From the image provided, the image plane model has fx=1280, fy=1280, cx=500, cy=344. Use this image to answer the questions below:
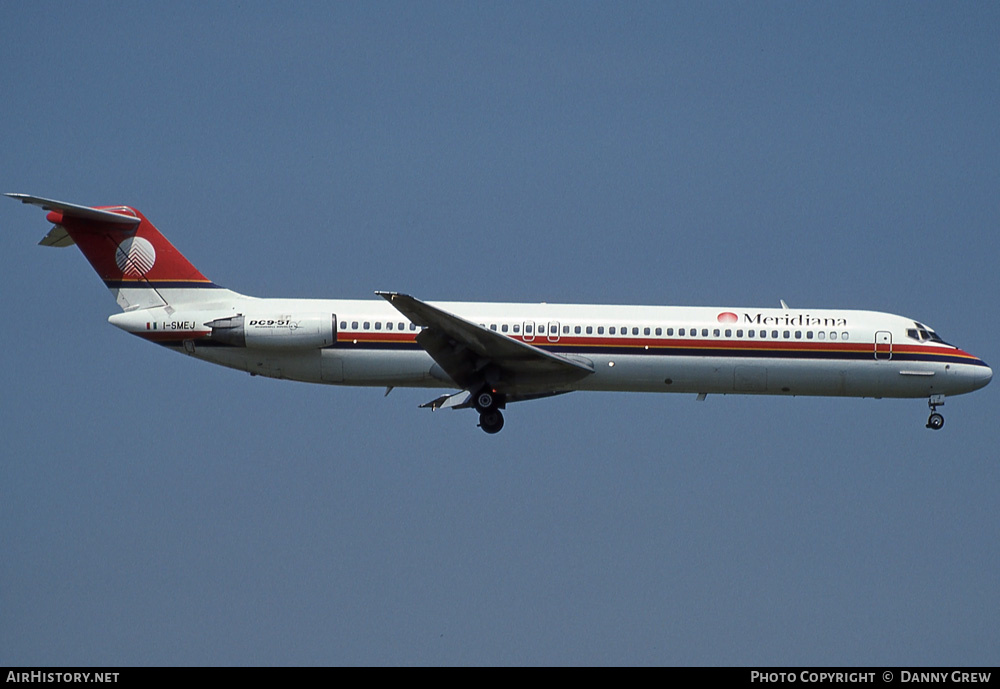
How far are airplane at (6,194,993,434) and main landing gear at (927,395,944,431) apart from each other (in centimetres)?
3

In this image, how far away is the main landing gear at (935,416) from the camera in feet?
107

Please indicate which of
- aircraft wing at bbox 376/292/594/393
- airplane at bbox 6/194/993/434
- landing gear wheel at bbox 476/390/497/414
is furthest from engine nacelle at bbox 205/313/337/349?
landing gear wheel at bbox 476/390/497/414

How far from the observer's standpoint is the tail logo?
33.0m

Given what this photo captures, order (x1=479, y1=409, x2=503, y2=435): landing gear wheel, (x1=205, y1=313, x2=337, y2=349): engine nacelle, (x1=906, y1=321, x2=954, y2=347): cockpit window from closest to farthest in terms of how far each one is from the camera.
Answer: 1. (x1=205, y1=313, x2=337, y2=349): engine nacelle
2. (x1=479, y1=409, x2=503, y2=435): landing gear wheel
3. (x1=906, y1=321, x2=954, y2=347): cockpit window

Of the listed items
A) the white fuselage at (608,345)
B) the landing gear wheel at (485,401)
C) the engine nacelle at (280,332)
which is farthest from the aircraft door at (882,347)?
the engine nacelle at (280,332)

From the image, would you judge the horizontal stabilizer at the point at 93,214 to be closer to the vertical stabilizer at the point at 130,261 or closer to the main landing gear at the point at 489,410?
the vertical stabilizer at the point at 130,261

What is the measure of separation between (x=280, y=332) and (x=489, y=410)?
547 cm

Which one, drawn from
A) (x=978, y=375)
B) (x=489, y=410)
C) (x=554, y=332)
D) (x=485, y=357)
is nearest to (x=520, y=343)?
(x=485, y=357)

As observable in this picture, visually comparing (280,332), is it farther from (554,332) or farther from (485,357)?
(554,332)

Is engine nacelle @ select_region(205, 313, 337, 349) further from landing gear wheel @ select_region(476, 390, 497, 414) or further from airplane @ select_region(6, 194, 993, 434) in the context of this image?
landing gear wheel @ select_region(476, 390, 497, 414)

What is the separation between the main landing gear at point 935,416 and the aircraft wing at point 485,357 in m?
8.85

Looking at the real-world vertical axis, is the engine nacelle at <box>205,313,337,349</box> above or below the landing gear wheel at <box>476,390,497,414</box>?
above

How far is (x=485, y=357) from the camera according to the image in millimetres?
31188
